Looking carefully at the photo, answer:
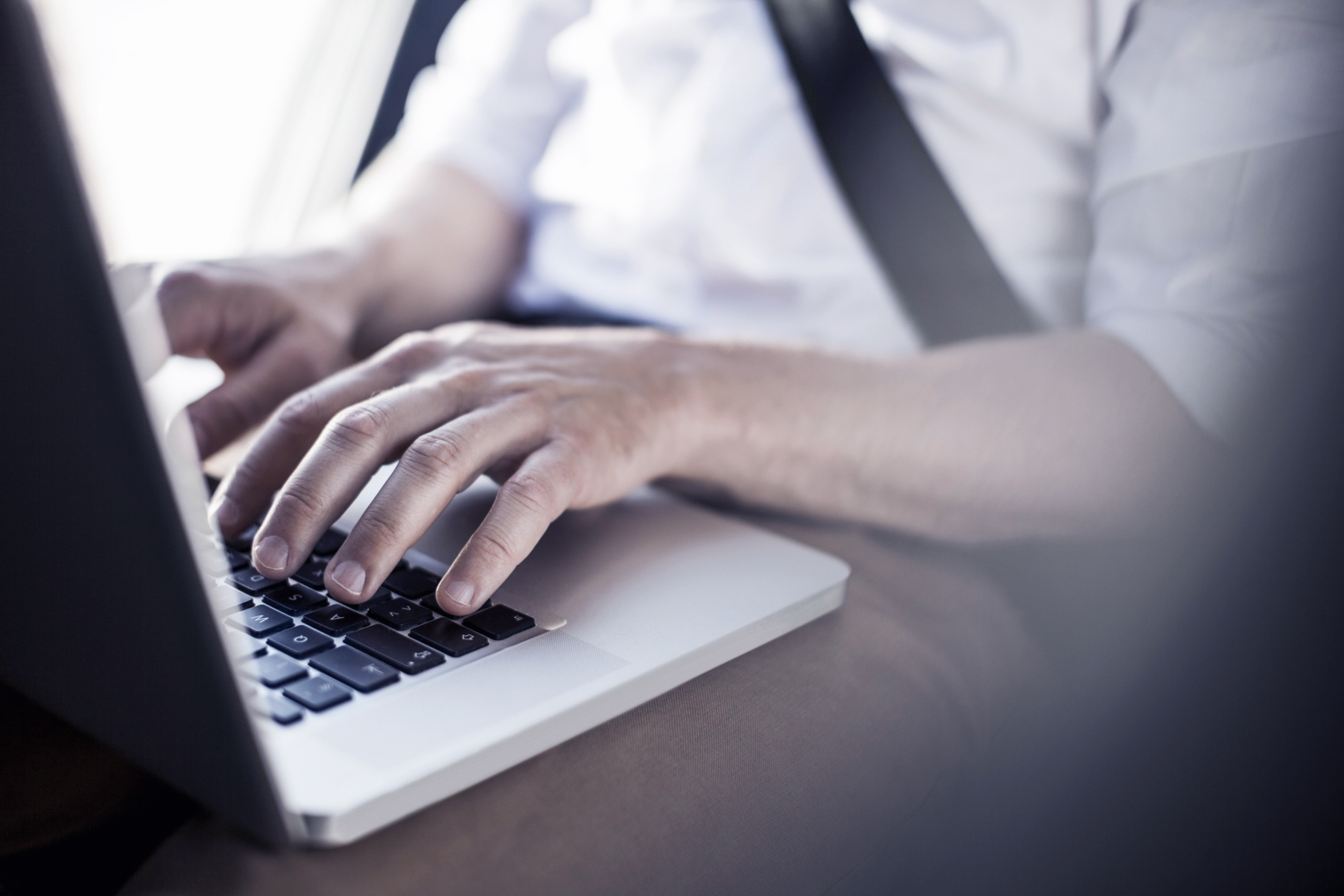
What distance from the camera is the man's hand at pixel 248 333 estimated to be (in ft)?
2.22

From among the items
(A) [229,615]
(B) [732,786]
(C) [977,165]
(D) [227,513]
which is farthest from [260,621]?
(C) [977,165]

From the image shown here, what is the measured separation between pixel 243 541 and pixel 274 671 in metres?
0.15

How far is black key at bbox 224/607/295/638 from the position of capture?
1.32 feet

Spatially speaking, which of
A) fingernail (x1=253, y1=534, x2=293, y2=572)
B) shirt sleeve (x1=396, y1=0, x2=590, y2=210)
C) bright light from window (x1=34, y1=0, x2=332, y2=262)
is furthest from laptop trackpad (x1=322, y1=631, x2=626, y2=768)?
bright light from window (x1=34, y1=0, x2=332, y2=262)

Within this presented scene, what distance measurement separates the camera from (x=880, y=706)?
0.50m

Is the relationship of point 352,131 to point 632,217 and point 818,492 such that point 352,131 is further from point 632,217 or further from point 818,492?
point 818,492

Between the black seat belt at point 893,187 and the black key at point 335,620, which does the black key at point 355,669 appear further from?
the black seat belt at point 893,187

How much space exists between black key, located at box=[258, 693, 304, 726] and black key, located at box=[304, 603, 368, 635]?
5 centimetres

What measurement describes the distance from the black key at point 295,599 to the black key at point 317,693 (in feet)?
0.20

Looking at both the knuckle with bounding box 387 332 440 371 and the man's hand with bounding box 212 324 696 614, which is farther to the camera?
the knuckle with bounding box 387 332 440 371

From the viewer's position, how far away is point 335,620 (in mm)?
420

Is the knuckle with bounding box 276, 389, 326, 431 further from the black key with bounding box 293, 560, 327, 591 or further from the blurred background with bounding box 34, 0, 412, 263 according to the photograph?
the blurred background with bounding box 34, 0, 412, 263

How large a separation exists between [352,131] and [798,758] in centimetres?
133

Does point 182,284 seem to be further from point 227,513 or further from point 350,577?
point 350,577
